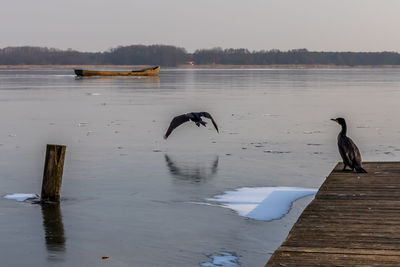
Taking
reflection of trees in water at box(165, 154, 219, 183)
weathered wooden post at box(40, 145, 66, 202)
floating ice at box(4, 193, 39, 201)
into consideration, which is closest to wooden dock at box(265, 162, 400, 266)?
reflection of trees in water at box(165, 154, 219, 183)

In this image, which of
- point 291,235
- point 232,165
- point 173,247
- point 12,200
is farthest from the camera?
point 232,165

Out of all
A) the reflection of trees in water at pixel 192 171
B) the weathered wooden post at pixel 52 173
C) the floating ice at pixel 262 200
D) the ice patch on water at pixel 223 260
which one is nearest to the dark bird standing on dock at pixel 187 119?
the reflection of trees in water at pixel 192 171

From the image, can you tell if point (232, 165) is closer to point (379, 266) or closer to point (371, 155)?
point (371, 155)

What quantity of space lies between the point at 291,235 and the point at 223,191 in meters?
4.96

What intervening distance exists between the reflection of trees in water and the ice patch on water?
15.7 feet

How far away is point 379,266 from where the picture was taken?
5.89m

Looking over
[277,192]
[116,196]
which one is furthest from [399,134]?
[116,196]

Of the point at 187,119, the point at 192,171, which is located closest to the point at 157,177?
the point at 192,171

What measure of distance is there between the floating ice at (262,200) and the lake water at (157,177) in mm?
207

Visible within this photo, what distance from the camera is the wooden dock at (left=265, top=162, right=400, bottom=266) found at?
616 cm

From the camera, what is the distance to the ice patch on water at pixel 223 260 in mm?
7812

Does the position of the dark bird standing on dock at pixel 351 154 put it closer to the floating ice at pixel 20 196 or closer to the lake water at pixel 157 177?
the lake water at pixel 157 177

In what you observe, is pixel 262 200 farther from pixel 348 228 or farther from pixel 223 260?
pixel 348 228

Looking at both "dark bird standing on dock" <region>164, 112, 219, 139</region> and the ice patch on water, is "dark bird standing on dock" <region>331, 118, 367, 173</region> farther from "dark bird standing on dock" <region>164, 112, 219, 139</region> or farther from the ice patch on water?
"dark bird standing on dock" <region>164, 112, 219, 139</region>
